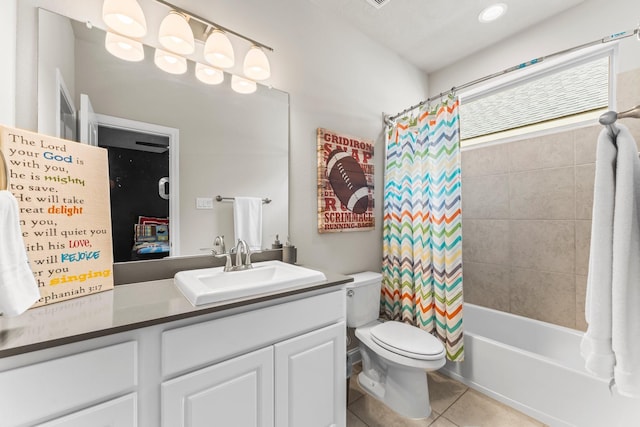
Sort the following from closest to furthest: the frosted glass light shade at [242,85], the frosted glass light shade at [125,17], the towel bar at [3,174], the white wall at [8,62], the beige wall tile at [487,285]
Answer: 1. the towel bar at [3,174]
2. the white wall at [8,62]
3. the frosted glass light shade at [125,17]
4. the frosted glass light shade at [242,85]
5. the beige wall tile at [487,285]

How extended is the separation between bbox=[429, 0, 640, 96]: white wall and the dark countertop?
243 cm

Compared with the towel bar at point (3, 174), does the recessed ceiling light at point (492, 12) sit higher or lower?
higher

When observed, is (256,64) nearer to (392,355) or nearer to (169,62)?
(169,62)

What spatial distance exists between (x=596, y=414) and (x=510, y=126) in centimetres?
198

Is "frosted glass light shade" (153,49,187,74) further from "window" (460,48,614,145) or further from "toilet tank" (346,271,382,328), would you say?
"window" (460,48,614,145)

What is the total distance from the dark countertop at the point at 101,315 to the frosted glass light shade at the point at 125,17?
1.17 meters

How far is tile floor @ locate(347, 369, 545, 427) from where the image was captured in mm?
1472

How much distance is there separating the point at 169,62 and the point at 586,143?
8.70 ft

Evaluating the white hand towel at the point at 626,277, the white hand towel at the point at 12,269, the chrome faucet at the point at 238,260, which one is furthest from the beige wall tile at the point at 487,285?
the white hand towel at the point at 12,269

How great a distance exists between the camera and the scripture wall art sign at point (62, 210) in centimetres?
84

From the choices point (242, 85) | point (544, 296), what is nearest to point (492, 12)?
point (242, 85)

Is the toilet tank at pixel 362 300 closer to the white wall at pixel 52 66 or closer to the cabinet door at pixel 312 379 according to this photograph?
the cabinet door at pixel 312 379

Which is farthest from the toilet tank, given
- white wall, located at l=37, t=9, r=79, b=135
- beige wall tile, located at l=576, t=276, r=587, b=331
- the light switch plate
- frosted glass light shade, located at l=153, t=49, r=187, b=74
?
white wall, located at l=37, t=9, r=79, b=135

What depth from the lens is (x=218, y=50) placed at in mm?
1390
